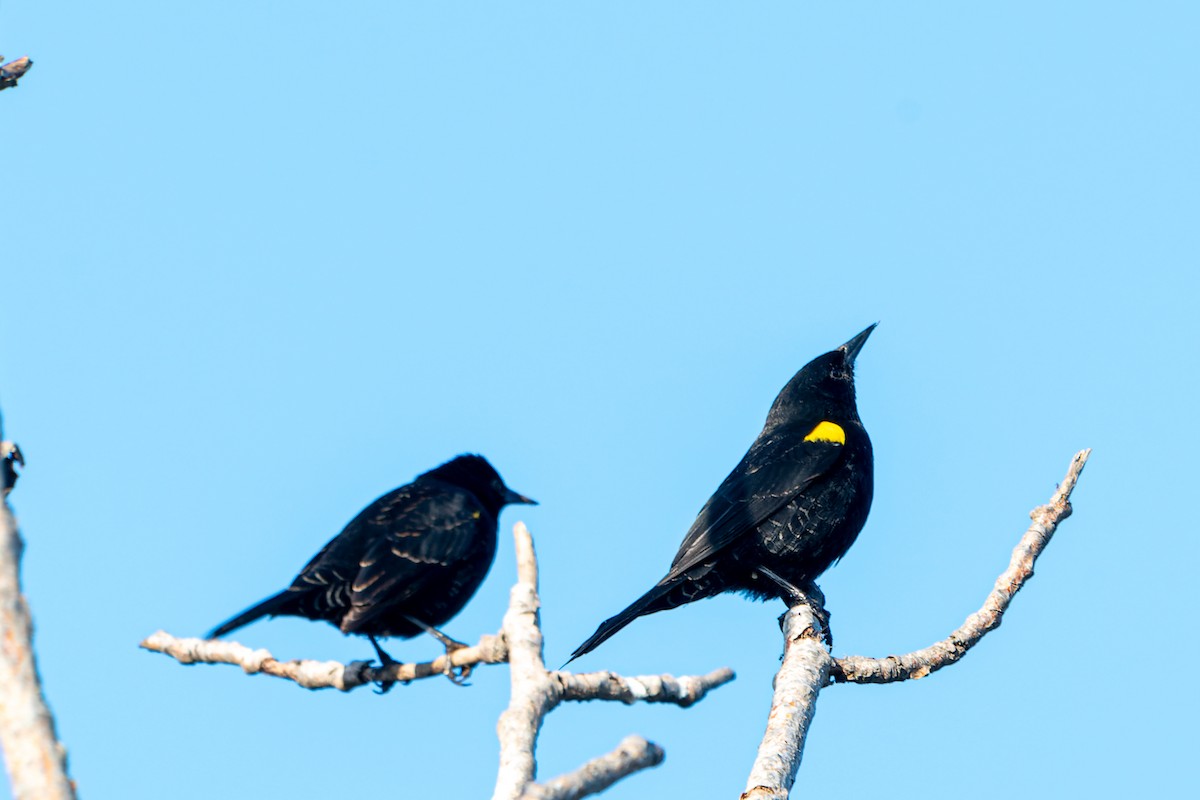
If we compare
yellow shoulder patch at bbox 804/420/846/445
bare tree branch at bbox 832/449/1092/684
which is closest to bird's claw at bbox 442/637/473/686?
bare tree branch at bbox 832/449/1092/684

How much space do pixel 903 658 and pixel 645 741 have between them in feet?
9.59

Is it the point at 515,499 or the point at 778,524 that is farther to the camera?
the point at 778,524

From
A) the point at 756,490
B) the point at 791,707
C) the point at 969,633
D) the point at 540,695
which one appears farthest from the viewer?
the point at 756,490

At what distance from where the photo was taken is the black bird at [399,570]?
545 cm

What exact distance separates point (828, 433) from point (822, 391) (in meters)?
0.67

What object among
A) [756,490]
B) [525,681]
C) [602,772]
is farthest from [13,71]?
[756,490]

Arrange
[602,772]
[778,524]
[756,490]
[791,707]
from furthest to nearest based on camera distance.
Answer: [756,490], [778,524], [791,707], [602,772]

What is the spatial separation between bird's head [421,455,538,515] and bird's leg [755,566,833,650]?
1.63m

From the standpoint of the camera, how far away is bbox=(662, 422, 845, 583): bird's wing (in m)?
7.26

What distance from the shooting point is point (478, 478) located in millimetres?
6578

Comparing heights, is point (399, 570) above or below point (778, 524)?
below

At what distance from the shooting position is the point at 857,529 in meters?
7.62

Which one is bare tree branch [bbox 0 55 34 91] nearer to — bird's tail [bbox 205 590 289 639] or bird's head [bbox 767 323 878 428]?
bird's tail [bbox 205 590 289 639]

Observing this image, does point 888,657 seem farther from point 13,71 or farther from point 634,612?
point 13,71
